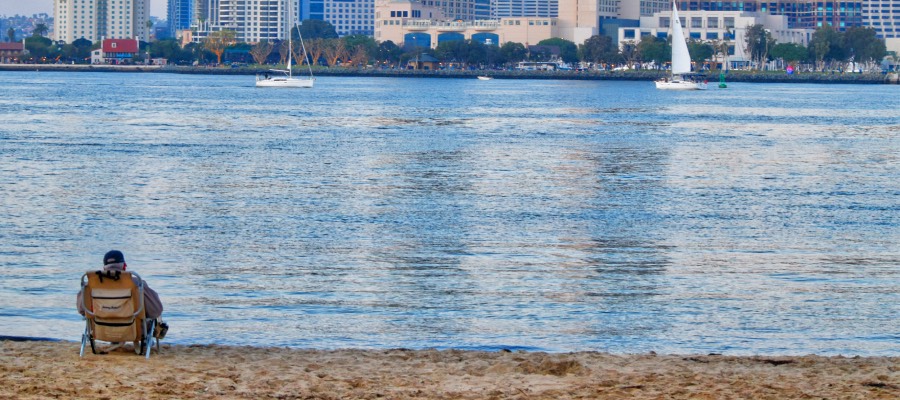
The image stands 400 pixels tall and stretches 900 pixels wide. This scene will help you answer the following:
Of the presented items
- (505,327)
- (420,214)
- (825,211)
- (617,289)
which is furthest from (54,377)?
(825,211)

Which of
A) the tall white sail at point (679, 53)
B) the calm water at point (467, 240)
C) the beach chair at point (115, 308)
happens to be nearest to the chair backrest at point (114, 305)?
the beach chair at point (115, 308)

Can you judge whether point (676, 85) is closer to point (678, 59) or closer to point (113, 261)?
point (678, 59)

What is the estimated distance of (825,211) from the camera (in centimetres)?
3350

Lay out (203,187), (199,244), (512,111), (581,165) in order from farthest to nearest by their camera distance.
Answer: (512,111)
(581,165)
(203,187)
(199,244)

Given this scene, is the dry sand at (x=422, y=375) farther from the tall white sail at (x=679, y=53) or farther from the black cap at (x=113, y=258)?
the tall white sail at (x=679, y=53)

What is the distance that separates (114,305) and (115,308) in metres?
0.04

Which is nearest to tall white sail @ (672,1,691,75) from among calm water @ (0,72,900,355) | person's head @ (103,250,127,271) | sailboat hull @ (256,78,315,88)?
sailboat hull @ (256,78,315,88)

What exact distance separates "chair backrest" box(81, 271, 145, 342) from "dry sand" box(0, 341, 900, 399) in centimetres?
28

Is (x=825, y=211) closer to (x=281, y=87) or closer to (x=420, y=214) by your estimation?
(x=420, y=214)

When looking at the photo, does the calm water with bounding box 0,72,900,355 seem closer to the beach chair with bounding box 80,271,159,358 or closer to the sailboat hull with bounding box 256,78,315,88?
the beach chair with bounding box 80,271,159,358

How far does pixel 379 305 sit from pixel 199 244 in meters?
7.39

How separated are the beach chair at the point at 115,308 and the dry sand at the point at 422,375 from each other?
0.84 ft

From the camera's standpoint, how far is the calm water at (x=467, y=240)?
17859 millimetres

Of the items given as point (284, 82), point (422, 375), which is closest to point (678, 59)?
point (284, 82)
